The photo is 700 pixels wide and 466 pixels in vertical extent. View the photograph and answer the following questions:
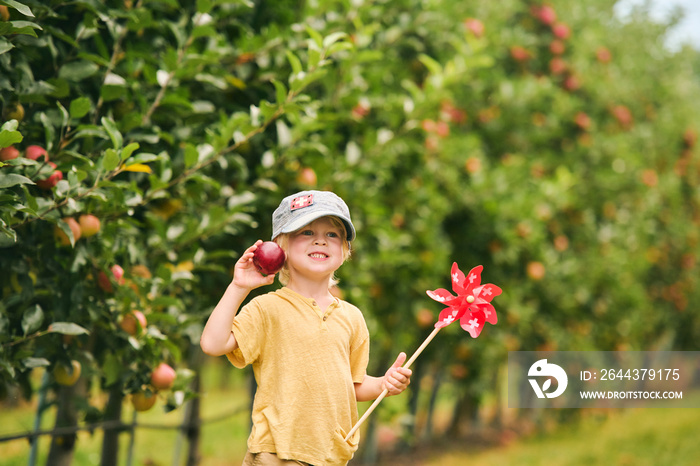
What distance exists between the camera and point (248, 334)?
4.83 ft

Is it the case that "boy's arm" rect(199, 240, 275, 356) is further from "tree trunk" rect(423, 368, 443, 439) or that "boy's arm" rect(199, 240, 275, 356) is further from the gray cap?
"tree trunk" rect(423, 368, 443, 439)

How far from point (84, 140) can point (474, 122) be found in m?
4.06

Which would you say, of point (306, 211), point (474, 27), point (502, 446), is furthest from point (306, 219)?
point (502, 446)

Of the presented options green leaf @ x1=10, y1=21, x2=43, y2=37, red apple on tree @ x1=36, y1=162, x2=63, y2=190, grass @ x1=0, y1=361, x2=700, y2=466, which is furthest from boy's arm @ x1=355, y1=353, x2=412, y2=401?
grass @ x1=0, y1=361, x2=700, y2=466

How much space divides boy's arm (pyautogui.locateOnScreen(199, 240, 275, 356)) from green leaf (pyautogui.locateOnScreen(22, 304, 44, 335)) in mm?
733

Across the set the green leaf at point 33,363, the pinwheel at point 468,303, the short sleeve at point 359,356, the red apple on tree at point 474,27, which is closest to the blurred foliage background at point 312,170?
the green leaf at point 33,363

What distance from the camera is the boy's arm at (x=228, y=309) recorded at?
1.41 metres

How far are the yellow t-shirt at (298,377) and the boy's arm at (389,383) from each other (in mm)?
55

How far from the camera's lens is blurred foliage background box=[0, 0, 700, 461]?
2.07 m

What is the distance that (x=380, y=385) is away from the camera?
5.13ft

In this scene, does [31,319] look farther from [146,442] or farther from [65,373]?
[146,442]

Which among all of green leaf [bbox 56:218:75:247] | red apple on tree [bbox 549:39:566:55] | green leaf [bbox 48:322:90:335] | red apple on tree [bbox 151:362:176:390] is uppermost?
red apple on tree [bbox 549:39:566:55]

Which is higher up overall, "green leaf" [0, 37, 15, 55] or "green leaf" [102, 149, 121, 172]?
"green leaf" [0, 37, 15, 55]

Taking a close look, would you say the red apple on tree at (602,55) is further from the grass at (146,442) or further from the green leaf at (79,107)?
the green leaf at (79,107)
